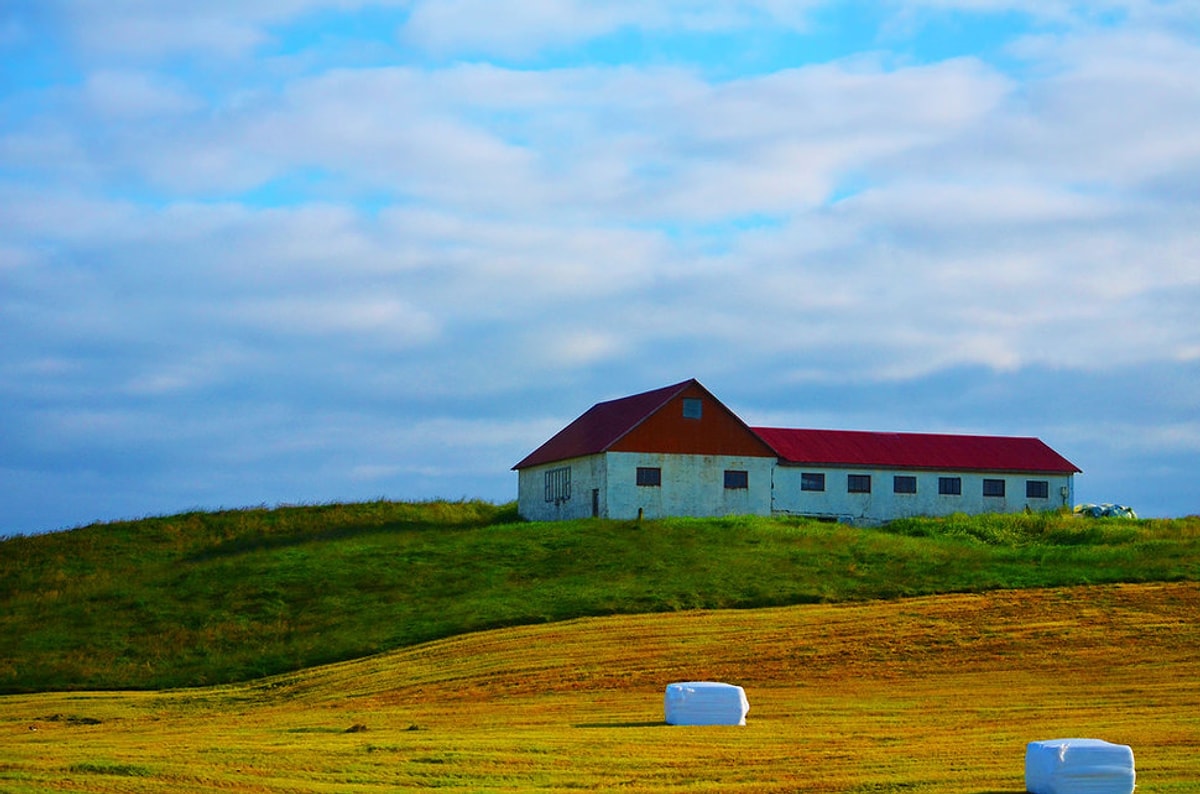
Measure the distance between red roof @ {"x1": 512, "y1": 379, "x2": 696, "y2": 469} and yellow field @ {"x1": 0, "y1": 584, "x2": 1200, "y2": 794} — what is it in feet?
77.8

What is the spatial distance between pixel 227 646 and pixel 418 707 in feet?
42.3

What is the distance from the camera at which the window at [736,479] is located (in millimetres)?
67500

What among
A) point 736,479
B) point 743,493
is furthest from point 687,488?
point 743,493

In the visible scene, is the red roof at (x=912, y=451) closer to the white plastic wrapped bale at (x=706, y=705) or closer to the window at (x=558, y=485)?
the window at (x=558, y=485)

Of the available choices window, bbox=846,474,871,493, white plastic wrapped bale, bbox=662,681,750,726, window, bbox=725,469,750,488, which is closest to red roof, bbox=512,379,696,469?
window, bbox=725,469,750,488

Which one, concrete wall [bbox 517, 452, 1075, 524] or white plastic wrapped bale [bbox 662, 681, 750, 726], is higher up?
concrete wall [bbox 517, 452, 1075, 524]

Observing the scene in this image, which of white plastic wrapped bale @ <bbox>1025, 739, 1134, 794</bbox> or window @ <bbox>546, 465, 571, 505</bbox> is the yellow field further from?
window @ <bbox>546, 465, 571, 505</bbox>

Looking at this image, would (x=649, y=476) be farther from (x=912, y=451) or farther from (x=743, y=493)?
(x=912, y=451)

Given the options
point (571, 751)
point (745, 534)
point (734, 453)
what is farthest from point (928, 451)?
point (571, 751)

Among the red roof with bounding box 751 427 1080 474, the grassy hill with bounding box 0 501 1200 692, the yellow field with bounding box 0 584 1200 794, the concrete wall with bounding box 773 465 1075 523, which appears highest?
the red roof with bounding box 751 427 1080 474

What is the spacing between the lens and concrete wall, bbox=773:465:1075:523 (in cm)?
6981

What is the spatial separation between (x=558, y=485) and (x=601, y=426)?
368 cm

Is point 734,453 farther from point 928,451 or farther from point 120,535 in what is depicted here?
point 120,535

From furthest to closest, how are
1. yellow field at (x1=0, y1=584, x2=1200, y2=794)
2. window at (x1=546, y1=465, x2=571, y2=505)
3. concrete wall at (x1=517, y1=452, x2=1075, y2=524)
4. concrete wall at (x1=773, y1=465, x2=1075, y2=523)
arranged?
concrete wall at (x1=773, y1=465, x2=1075, y2=523)
window at (x1=546, y1=465, x2=571, y2=505)
concrete wall at (x1=517, y1=452, x2=1075, y2=524)
yellow field at (x1=0, y1=584, x2=1200, y2=794)
